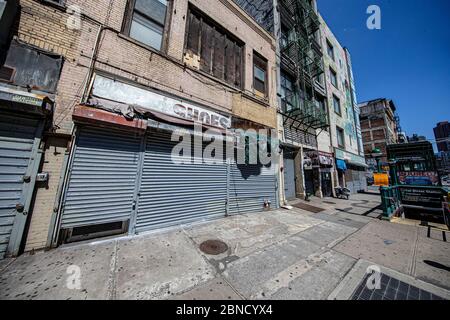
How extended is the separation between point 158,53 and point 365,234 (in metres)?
9.72

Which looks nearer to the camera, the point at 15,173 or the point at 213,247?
the point at 15,173

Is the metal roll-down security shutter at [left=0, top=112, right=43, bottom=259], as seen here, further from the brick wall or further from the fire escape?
the fire escape

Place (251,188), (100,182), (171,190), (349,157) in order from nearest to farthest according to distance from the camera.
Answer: (100,182), (171,190), (251,188), (349,157)

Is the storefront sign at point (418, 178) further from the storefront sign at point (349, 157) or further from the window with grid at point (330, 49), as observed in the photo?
the window with grid at point (330, 49)

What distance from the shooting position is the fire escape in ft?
37.6

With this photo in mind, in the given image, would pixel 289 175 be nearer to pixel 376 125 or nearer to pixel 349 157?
pixel 349 157

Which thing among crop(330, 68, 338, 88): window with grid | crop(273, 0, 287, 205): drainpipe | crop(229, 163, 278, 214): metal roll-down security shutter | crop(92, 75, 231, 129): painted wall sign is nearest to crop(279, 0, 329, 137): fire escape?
crop(273, 0, 287, 205): drainpipe

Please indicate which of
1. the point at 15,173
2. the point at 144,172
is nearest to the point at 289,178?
the point at 144,172

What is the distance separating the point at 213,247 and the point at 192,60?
24.2 ft

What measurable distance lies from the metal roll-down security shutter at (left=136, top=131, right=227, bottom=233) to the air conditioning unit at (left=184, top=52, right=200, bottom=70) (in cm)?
351

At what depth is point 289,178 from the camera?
10.8m

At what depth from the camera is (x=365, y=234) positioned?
5.15m
